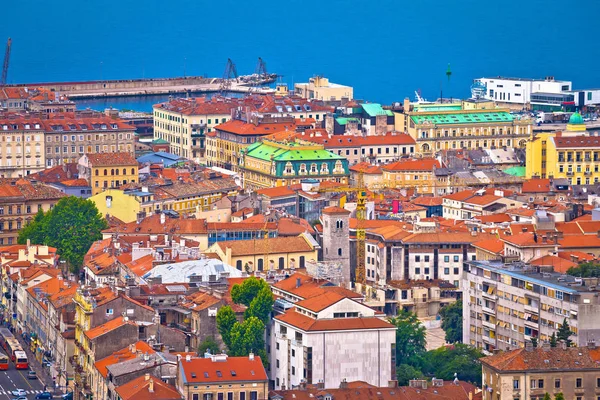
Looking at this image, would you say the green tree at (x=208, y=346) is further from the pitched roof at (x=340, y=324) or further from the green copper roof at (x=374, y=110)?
the green copper roof at (x=374, y=110)

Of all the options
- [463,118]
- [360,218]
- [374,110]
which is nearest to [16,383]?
[360,218]

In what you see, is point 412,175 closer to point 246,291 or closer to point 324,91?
point 324,91

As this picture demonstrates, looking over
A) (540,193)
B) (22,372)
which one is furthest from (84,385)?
(540,193)

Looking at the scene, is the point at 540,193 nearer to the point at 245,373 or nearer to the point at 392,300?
the point at 392,300

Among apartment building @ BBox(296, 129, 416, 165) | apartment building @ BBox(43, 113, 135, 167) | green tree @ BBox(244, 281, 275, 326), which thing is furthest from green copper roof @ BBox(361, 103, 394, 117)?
green tree @ BBox(244, 281, 275, 326)

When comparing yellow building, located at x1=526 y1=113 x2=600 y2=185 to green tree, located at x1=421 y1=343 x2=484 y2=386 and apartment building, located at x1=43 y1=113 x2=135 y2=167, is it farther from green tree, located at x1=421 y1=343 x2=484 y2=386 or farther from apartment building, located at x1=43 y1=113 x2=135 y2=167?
green tree, located at x1=421 y1=343 x2=484 y2=386

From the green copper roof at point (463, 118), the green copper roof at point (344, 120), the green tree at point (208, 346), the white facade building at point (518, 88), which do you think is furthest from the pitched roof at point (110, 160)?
the white facade building at point (518, 88)
